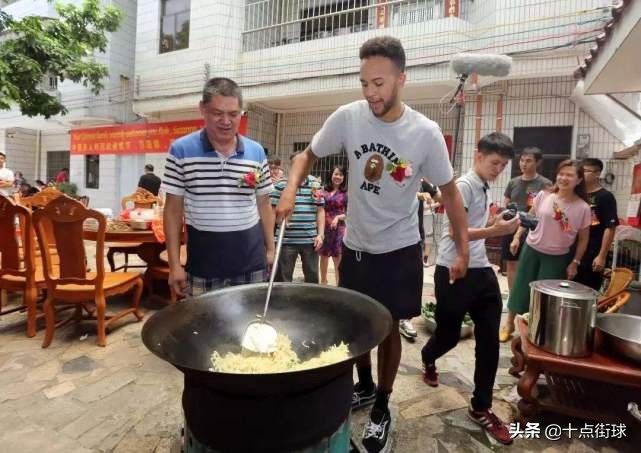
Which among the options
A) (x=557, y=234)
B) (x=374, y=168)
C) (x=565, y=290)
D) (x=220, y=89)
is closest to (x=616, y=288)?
(x=557, y=234)

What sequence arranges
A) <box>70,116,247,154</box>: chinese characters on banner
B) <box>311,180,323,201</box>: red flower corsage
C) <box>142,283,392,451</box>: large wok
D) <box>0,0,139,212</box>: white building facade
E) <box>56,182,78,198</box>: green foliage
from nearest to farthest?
1. <box>142,283,392,451</box>: large wok
2. <box>311,180,323,201</box>: red flower corsage
3. <box>70,116,247,154</box>: chinese characters on banner
4. <box>0,0,139,212</box>: white building facade
5. <box>56,182,78,198</box>: green foliage

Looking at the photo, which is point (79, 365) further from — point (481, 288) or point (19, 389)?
point (481, 288)

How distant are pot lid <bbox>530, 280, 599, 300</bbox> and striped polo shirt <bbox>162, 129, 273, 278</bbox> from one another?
5.84 ft

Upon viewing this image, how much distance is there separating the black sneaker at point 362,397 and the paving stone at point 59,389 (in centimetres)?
196

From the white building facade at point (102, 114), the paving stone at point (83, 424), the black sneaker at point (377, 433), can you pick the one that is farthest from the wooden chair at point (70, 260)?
the white building facade at point (102, 114)

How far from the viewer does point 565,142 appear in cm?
735

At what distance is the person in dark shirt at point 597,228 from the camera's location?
3.77 m

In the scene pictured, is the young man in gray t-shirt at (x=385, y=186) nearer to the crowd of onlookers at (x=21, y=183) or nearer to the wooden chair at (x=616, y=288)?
the wooden chair at (x=616, y=288)

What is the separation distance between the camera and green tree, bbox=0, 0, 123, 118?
707 cm

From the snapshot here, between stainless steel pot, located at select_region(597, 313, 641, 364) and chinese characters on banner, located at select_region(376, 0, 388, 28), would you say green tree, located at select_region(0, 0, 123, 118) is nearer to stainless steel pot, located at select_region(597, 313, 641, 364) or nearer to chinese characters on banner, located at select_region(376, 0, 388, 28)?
chinese characters on banner, located at select_region(376, 0, 388, 28)

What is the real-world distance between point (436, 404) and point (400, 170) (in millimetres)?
1703

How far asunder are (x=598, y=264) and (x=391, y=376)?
2.63 metres

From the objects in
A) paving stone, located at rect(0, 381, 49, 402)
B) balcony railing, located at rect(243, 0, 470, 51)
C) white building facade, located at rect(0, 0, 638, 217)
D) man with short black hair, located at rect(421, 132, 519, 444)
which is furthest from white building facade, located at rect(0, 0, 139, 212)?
man with short black hair, located at rect(421, 132, 519, 444)

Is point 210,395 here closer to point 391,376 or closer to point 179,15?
Answer: point 391,376
